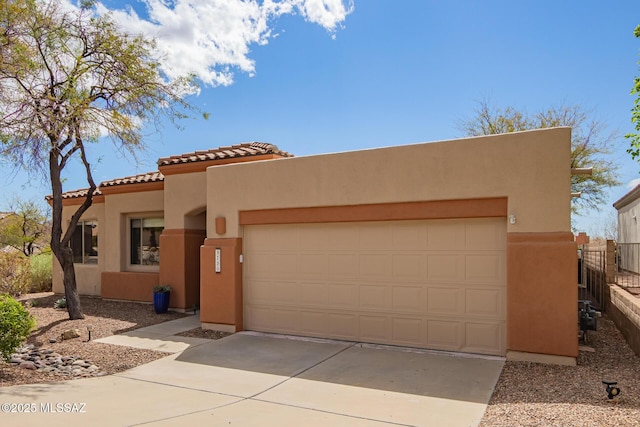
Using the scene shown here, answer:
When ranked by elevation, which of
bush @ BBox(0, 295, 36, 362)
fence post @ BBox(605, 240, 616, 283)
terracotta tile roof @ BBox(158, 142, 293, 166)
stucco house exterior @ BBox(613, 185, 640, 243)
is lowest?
bush @ BBox(0, 295, 36, 362)

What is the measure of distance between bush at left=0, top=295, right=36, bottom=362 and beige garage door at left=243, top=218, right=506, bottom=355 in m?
4.51

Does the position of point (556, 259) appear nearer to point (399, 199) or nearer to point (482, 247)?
point (482, 247)

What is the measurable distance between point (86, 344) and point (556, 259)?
944 centimetres

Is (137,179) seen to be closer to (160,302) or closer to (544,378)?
(160,302)

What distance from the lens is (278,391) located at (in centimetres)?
686

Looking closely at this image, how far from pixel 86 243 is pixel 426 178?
14.1 meters

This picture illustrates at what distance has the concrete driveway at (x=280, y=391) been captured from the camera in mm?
5773

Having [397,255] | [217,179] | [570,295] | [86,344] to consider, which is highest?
[217,179]

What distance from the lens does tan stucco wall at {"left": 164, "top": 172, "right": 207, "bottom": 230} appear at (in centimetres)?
1340

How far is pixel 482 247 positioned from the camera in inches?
333

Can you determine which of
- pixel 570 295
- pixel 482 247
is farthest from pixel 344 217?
pixel 570 295

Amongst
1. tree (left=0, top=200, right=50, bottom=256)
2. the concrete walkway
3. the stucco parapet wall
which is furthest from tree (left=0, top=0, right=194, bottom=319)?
tree (left=0, top=200, right=50, bottom=256)

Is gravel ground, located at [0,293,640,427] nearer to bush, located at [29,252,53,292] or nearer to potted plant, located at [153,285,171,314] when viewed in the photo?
potted plant, located at [153,285,171,314]

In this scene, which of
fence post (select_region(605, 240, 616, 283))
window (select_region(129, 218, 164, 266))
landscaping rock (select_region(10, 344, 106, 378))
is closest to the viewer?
landscaping rock (select_region(10, 344, 106, 378))
